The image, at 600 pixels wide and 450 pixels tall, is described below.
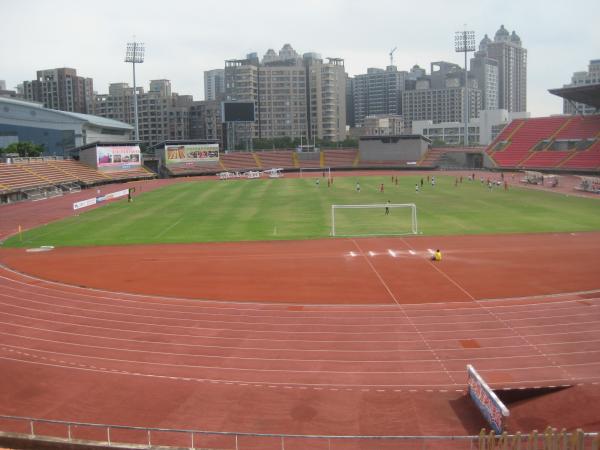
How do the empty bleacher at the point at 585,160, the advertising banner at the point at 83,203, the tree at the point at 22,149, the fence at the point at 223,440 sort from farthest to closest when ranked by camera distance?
the tree at the point at 22,149 → the empty bleacher at the point at 585,160 → the advertising banner at the point at 83,203 → the fence at the point at 223,440

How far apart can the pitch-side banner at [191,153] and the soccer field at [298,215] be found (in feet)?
113

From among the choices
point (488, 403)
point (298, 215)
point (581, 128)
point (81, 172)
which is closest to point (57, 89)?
point (81, 172)

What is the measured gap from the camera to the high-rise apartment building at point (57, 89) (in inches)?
7490

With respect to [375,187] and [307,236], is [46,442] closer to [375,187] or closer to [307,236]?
[307,236]

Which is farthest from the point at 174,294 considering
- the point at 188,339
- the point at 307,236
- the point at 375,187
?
the point at 375,187

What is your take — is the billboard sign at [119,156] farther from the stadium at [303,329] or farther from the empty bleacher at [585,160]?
the empty bleacher at [585,160]

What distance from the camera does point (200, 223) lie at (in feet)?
156

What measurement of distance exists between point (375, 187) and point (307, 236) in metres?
36.3

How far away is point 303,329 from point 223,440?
7788 millimetres

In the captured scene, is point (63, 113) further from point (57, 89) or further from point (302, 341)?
point (302, 341)

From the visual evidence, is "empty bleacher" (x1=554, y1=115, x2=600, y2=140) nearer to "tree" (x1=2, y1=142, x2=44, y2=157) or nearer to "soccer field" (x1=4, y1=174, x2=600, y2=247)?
"soccer field" (x1=4, y1=174, x2=600, y2=247)

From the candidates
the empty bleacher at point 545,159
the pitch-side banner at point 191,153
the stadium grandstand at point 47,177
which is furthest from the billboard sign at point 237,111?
the empty bleacher at point 545,159

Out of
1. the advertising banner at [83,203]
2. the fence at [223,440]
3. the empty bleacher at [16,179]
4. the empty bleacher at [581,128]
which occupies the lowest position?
the fence at [223,440]

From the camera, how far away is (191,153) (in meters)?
110
